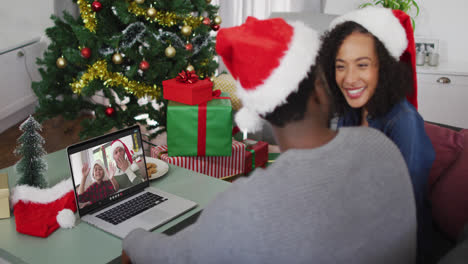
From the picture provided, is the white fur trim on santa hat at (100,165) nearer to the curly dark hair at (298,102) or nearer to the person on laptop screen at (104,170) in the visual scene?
the person on laptop screen at (104,170)

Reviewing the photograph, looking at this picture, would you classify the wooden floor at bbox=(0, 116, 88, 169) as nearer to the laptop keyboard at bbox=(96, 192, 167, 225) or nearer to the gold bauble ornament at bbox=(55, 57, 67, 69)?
the gold bauble ornament at bbox=(55, 57, 67, 69)

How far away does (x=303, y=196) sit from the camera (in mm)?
798

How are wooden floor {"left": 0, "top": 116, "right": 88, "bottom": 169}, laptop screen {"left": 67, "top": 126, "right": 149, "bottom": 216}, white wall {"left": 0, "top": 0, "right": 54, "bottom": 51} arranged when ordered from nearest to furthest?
laptop screen {"left": 67, "top": 126, "right": 149, "bottom": 216}
wooden floor {"left": 0, "top": 116, "right": 88, "bottom": 169}
white wall {"left": 0, "top": 0, "right": 54, "bottom": 51}

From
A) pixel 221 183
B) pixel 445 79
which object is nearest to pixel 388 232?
pixel 221 183

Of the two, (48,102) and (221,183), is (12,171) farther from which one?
(48,102)

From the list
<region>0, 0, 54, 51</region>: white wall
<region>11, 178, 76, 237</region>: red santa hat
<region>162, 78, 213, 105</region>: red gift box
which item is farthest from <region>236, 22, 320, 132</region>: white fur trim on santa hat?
<region>0, 0, 54, 51</region>: white wall

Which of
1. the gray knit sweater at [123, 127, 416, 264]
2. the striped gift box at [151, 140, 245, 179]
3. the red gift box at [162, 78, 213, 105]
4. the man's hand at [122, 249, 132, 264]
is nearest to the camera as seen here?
the gray knit sweater at [123, 127, 416, 264]

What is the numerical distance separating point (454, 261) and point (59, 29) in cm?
235

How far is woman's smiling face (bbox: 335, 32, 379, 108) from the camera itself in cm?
137

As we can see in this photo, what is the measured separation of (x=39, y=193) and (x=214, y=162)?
44.7 inches

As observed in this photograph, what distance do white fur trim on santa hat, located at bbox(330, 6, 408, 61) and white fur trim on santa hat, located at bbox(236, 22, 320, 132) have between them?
39 centimetres

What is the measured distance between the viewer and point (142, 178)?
1499mm

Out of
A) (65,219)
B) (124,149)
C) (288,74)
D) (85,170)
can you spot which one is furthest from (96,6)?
(288,74)

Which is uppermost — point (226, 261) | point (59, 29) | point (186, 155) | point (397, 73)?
point (59, 29)
